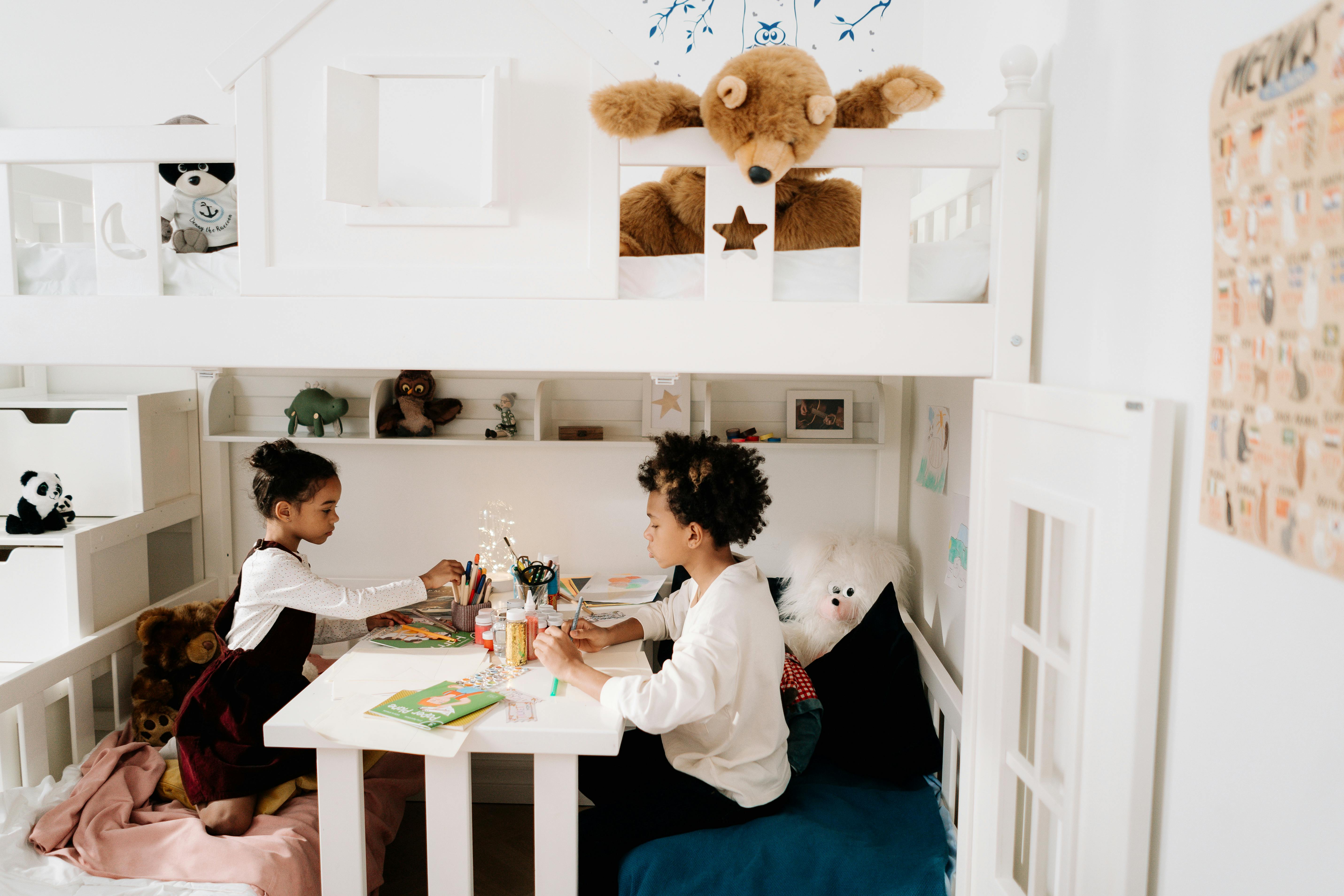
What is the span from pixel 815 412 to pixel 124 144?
1.94m

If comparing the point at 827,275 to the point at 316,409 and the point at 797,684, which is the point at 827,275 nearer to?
the point at 797,684

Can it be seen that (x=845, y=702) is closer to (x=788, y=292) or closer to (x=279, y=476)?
(x=788, y=292)

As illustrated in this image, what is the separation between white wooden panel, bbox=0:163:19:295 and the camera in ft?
5.20

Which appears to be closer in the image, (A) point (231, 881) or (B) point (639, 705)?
(B) point (639, 705)

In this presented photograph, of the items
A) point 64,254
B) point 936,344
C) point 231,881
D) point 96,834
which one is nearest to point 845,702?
point 936,344

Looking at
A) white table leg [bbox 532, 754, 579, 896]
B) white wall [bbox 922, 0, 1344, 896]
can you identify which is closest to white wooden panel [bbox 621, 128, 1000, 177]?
white wall [bbox 922, 0, 1344, 896]

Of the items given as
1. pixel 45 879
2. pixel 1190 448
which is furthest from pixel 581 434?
pixel 1190 448

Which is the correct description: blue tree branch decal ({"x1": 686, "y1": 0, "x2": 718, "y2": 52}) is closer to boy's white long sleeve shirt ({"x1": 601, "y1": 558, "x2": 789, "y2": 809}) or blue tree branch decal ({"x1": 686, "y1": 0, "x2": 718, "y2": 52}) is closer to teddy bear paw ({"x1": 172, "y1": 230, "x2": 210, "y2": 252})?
teddy bear paw ({"x1": 172, "y1": 230, "x2": 210, "y2": 252})

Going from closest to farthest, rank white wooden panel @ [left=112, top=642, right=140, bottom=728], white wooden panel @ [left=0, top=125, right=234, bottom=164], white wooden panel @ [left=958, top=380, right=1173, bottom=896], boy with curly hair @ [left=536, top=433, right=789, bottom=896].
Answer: white wooden panel @ [left=958, top=380, right=1173, bottom=896] → white wooden panel @ [left=0, top=125, right=234, bottom=164] → boy with curly hair @ [left=536, top=433, right=789, bottom=896] → white wooden panel @ [left=112, top=642, right=140, bottom=728]

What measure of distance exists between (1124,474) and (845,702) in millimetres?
1197

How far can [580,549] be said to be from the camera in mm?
2900

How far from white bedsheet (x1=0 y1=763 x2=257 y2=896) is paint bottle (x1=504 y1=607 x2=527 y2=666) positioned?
0.66 metres

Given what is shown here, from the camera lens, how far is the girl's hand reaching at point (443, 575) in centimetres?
223

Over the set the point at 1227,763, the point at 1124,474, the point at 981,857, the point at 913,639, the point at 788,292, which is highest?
the point at 788,292
